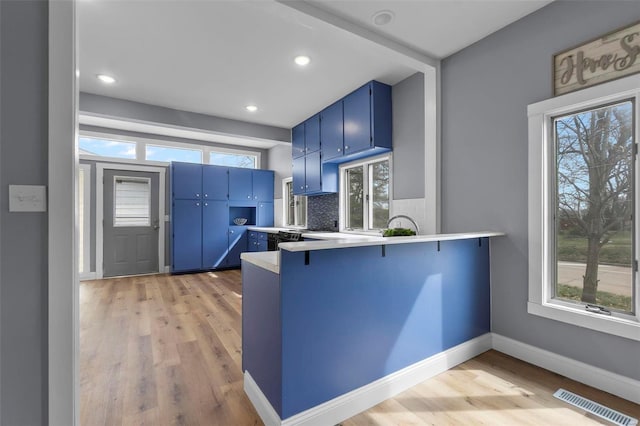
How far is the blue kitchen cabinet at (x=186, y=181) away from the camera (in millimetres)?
5324

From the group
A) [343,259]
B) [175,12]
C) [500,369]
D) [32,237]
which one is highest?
[175,12]

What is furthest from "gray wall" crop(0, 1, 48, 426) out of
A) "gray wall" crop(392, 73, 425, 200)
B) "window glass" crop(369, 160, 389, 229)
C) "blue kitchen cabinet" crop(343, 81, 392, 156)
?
"window glass" crop(369, 160, 389, 229)

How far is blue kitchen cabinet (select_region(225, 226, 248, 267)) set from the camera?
19.2 ft

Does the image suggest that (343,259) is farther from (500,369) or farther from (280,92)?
(280,92)

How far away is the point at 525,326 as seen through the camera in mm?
2275

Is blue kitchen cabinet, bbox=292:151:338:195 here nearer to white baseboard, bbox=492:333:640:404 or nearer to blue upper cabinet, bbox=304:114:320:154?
blue upper cabinet, bbox=304:114:320:154

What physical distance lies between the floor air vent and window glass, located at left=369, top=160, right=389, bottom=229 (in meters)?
2.27

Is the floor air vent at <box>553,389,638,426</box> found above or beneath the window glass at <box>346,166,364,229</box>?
beneath

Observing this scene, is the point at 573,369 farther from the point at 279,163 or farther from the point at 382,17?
the point at 279,163

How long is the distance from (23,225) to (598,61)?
10.7ft

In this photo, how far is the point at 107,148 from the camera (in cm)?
517

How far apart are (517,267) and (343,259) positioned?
64.1 inches

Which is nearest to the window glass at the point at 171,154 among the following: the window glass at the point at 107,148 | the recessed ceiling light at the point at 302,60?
the window glass at the point at 107,148

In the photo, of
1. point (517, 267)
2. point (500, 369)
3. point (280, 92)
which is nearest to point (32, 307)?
point (500, 369)
